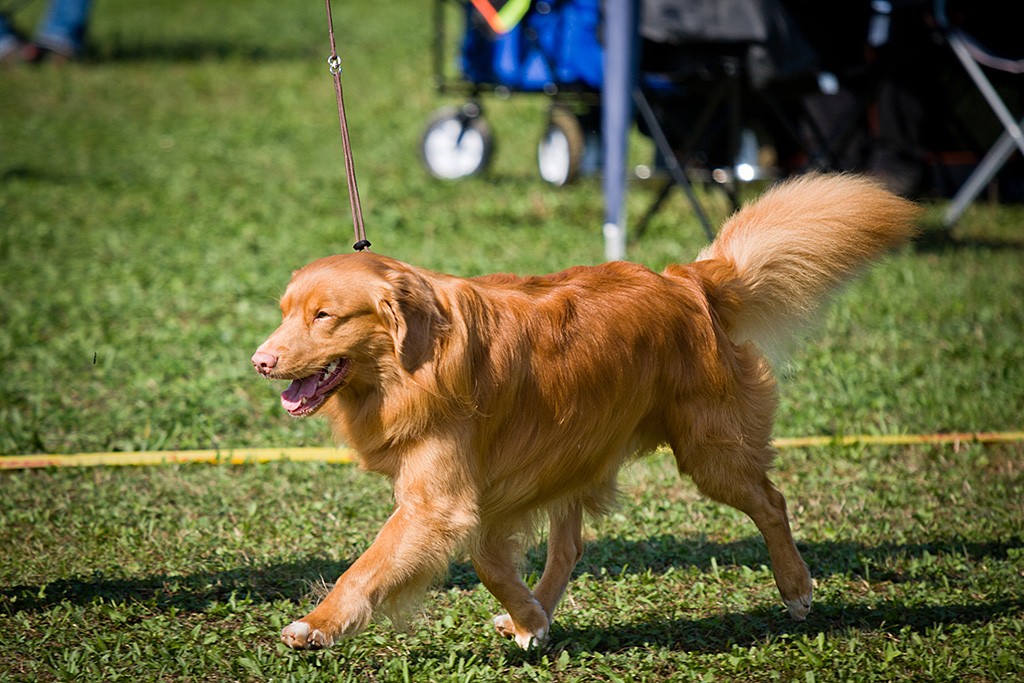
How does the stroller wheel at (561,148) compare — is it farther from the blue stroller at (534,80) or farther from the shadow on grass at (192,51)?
the shadow on grass at (192,51)

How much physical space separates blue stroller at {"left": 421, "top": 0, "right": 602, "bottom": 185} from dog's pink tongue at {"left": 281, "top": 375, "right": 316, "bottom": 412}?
6045mm

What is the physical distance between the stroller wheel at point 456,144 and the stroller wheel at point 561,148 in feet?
2.01

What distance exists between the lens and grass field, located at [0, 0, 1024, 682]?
3.87 m

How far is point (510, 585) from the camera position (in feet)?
12.2

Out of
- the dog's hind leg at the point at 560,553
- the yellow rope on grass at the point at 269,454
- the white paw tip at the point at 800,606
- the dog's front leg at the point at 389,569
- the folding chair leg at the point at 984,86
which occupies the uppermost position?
the folding chair leg at the point at 984,86

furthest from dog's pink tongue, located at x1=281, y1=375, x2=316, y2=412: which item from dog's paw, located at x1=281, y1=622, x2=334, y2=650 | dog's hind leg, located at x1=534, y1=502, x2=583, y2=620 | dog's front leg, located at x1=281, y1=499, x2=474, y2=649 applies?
dog's hind leg, located at x1=534, y1=502, x2=583, y2=620

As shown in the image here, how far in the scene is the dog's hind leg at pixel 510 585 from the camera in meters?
3.70

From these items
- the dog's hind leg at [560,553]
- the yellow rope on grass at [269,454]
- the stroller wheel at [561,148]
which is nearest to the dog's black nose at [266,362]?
the dog's hind leg at [560,553]

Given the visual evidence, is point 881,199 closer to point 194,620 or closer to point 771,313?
point 771,313

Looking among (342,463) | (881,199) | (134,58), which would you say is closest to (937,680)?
(881,199)

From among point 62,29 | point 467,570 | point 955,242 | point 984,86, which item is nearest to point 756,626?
point 467,570

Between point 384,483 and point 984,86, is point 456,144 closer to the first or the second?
point 984,86

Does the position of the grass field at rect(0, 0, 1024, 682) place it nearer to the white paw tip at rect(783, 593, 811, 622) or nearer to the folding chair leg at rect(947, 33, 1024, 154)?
the white paw tip at rect(783, 593, 811, 622)

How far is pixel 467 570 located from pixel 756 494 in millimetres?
1236
